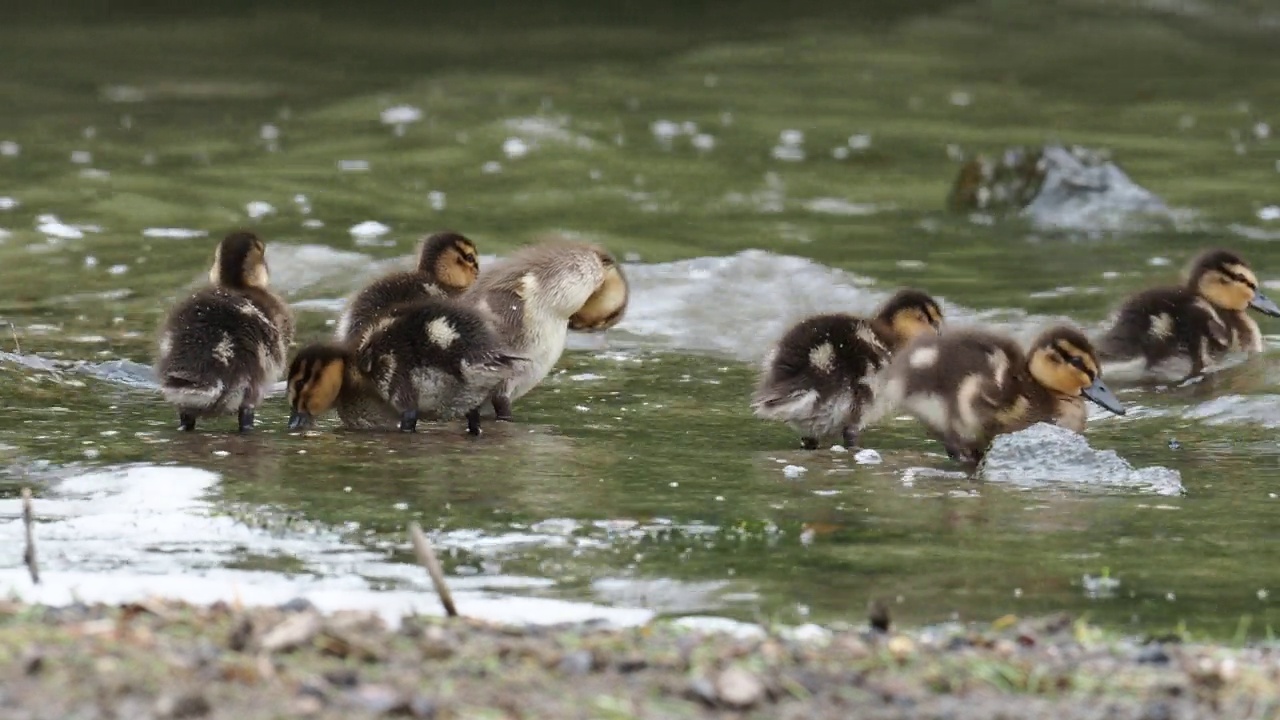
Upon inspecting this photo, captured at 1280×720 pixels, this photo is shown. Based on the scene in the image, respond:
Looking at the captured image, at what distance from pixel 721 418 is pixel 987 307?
226cm

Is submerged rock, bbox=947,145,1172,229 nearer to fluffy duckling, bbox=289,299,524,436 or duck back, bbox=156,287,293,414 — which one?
fluffy duckling, bbox=289,299,524,436

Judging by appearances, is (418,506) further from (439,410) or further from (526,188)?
(526,188)

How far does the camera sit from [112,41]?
1742 centimetres

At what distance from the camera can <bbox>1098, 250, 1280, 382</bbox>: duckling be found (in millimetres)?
8234


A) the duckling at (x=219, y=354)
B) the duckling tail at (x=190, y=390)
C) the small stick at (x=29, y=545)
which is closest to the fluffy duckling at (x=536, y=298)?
the duckling at (x=219, y=354)

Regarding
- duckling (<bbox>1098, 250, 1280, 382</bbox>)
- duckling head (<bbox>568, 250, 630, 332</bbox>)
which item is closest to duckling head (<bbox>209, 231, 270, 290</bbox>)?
A: duckling head (<bbox>568, 250, 630, 332</bbox>)

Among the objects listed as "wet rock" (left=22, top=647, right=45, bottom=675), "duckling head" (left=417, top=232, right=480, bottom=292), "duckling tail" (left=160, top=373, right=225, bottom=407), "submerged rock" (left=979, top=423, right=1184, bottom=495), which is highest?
"wet rock" (left=22, top=647, right=45, bottom=675)

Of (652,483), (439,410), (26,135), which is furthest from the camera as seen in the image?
(26,135)

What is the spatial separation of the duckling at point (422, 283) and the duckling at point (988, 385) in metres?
1.78

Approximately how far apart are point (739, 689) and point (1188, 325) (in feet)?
16.5

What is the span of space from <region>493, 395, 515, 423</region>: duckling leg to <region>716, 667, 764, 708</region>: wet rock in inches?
139

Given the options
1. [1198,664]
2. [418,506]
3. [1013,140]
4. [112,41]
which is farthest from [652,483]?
[112,41]

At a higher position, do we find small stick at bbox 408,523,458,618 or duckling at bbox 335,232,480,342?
small stick at bbox 408,523,458,618

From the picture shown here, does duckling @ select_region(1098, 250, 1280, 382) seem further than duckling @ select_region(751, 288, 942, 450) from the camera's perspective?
Yes
